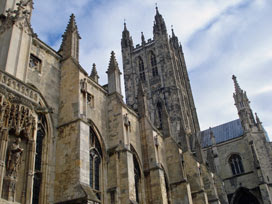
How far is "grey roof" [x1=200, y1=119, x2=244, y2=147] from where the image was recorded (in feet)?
129

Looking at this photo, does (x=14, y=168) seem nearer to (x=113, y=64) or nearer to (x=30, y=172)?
(x=30, y=172)

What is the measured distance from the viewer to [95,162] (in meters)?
14.0

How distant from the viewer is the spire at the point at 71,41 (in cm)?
1401

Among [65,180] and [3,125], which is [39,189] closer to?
[65,180]

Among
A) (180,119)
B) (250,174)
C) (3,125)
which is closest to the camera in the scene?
(3,125)

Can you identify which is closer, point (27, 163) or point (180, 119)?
point (27, 163)

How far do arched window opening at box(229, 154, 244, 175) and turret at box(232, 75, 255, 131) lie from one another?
3852 millimetres

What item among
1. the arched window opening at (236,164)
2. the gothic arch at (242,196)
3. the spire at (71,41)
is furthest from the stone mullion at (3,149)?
the arched window opening at (236,164)

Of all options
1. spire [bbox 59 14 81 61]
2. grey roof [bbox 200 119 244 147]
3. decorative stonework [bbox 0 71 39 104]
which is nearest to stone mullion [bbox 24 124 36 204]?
decorative stonework [bbox 0 71 39 104]

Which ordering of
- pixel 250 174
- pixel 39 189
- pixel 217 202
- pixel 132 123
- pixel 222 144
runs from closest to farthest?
pixel 39 189 < pixel 132 123 < pixel 217 202 < pixel 250 174 < pixel 222 144

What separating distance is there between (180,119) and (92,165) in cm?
2826

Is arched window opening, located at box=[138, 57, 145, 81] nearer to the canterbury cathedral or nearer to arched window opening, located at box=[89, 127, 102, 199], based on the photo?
the canterbury cathedral

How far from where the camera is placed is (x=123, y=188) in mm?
13820

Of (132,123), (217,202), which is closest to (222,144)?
(217,202)
